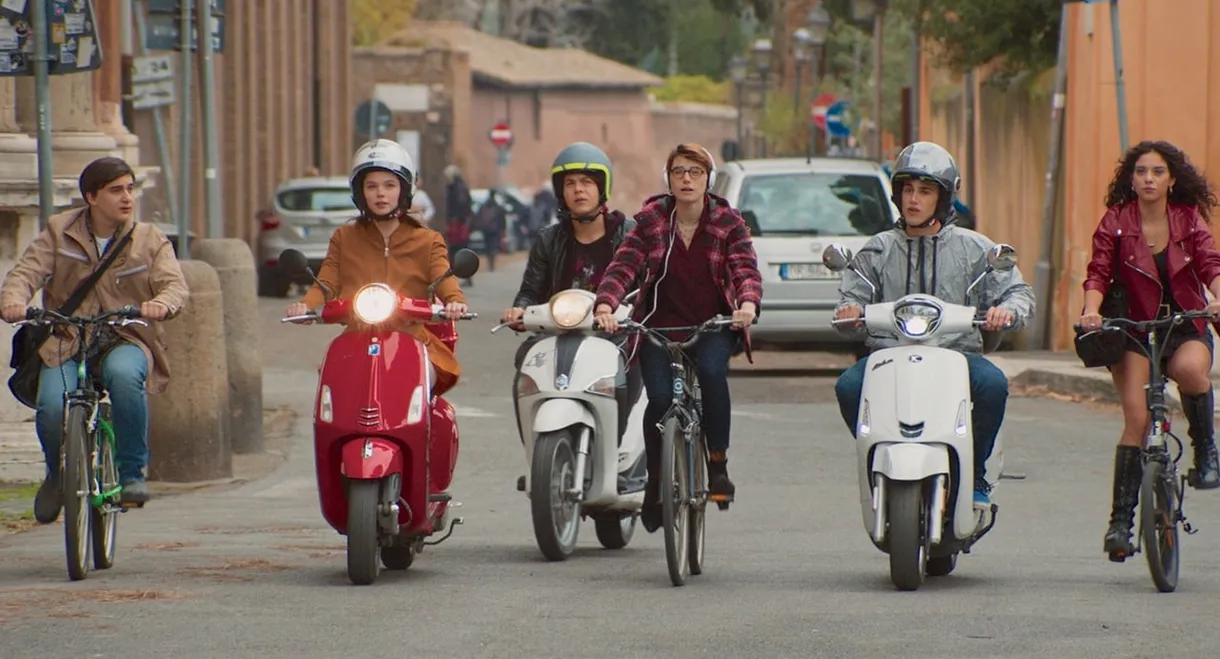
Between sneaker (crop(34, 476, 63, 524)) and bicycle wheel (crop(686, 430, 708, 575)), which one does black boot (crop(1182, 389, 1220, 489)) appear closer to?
bicycle wheel (crop(686, 430, 708, 575))

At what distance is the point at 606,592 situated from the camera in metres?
8.77

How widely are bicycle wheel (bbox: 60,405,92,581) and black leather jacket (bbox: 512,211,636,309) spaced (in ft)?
6.22

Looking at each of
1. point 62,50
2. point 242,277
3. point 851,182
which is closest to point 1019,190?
point 851,182

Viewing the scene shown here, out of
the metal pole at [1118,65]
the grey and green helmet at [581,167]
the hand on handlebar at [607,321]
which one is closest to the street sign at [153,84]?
the metal pole at [1118,65]

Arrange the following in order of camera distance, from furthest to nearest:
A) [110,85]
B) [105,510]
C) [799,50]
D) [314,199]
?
[799,50] < [314,199] < [110,85] < [105,510]

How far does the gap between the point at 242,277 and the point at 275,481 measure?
4.81 feet

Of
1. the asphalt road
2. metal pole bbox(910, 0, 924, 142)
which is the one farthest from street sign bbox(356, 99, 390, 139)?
the asphalt road

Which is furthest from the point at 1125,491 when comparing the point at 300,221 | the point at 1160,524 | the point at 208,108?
the point at 300,221

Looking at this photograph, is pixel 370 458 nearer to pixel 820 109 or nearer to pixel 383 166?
pixel 383 166

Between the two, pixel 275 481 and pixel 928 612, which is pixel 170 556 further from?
pixel 275 481

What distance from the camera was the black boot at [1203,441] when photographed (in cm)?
916

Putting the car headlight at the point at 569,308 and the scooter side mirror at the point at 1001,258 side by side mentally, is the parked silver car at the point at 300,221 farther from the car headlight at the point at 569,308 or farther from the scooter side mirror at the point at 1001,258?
the scooter side mirror at the point at 1001,258

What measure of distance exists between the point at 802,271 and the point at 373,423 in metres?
12.1

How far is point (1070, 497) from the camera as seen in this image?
13078 millimetres
